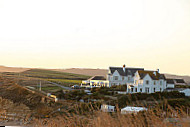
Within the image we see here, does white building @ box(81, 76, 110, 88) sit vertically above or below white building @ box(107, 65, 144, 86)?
below

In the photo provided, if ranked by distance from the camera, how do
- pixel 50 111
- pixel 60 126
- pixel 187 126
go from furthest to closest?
pixel 50 111, pixel 60 126, pixel 187 126

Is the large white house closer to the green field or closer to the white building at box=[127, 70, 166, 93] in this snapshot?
the white building at box=[127, 70, 166, 93]

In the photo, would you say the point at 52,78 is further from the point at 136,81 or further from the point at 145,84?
the point at 145,84

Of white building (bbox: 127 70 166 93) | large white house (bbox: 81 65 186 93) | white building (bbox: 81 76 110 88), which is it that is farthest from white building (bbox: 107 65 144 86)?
white building (bbox: 127 70 166 93)

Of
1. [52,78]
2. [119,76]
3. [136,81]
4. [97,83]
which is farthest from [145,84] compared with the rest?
[52,78]

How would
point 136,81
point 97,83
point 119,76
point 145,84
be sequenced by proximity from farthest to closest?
point 97,83
point 119,76
point 136,81
point 145,84

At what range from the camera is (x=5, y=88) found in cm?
1672

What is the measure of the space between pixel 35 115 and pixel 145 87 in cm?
2029

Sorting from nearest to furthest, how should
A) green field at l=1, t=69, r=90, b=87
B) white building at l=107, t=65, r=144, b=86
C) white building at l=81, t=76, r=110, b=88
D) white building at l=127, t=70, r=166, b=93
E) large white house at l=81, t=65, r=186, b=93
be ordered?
white building at l=127, t=70, r=166, b=93, large white house at l=81, t=65, r=186, b=93, white building at l=107, t=65, r=144, b=86, white building at l=81, t=76, r=110, b=88, green field at l=1, t=69, r=90, b=87

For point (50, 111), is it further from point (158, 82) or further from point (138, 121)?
point (158, 82)

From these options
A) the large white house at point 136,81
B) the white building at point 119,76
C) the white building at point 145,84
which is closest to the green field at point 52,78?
the large white house at point 136,81

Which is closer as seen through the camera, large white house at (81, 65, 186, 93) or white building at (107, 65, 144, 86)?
large white house at (81, 65, 186, 93)

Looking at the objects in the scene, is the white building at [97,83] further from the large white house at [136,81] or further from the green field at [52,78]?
the green field at [52,78]

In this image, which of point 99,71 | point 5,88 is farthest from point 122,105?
point 99,71
